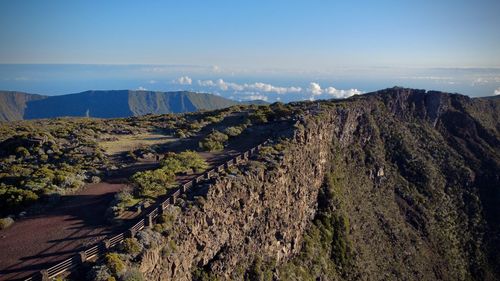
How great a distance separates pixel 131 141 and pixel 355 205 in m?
30.8

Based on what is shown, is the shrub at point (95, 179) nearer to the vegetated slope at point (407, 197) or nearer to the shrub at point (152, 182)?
the shrub at point (152, 182)

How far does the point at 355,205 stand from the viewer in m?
53.1

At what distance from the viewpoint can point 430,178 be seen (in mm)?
69938

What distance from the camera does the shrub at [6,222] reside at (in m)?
20.5

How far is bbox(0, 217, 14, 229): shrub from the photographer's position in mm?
20547

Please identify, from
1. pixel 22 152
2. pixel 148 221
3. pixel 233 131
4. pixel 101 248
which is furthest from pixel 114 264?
pixel 233 131

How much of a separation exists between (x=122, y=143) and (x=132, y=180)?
14655mm

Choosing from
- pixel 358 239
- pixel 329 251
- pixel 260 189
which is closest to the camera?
pixel 260 189

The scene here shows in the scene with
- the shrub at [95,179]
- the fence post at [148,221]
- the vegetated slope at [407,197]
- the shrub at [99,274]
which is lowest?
the vegetated slope at [407,197]

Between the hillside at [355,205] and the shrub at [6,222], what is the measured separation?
7956 mm

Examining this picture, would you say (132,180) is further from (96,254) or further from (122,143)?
(122,143)

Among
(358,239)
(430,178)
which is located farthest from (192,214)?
(430,178)

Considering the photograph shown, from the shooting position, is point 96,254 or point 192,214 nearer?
point 96,254

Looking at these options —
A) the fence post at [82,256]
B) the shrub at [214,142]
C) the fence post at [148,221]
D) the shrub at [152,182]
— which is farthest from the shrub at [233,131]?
the fence post at [82,256]
